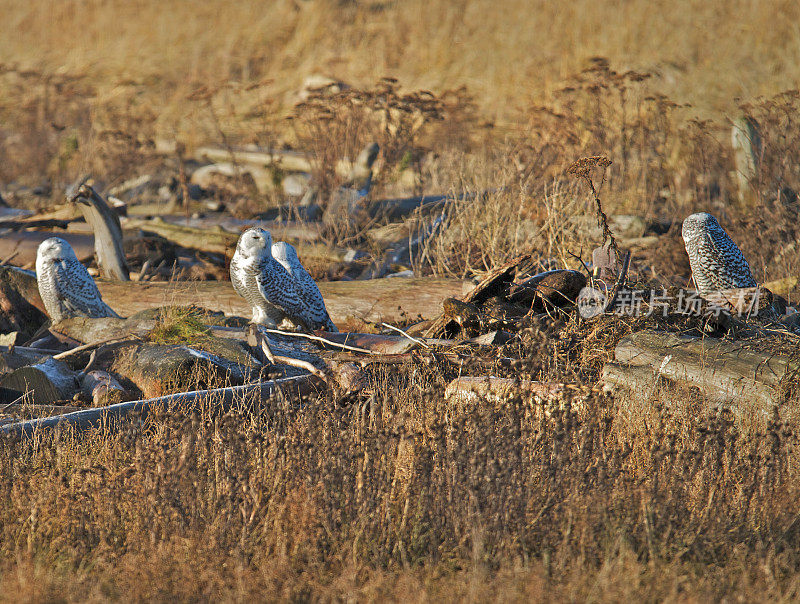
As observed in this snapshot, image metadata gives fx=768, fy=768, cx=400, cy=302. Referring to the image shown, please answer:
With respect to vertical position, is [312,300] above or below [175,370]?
above

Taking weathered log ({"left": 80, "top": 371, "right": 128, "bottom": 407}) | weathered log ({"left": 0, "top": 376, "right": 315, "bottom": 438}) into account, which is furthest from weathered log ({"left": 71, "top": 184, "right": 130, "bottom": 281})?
weathered log ({"left": 0, "top": 376, "right": 315, "bottom": 438})

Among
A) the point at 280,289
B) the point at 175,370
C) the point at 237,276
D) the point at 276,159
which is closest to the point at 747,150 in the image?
the point at 280,289

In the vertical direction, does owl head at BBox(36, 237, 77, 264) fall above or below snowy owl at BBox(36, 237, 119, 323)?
above

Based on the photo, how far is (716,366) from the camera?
450 cm

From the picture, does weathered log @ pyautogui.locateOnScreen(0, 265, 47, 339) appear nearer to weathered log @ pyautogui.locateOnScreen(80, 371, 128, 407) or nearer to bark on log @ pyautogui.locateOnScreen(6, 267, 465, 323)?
bark on log @ pyautogui.locateOnScreen(6, 267, 465, 323)

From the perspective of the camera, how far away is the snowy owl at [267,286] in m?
5.93

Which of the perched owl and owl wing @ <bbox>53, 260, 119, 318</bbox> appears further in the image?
owl wing @ <bbox>53, 260, 119, 318</bbox>

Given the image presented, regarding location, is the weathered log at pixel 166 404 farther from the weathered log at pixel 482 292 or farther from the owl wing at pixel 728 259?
the owl wing at pixel 728 259

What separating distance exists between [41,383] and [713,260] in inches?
194

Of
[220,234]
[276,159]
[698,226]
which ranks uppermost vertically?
[698,226]

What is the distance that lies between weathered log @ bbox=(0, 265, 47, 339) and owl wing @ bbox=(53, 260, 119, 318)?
33.6 inches

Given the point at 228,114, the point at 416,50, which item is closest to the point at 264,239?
the point at 228,114

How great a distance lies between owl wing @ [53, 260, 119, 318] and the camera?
253 inches

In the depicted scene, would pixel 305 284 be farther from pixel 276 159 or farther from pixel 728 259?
pixel 276 159
